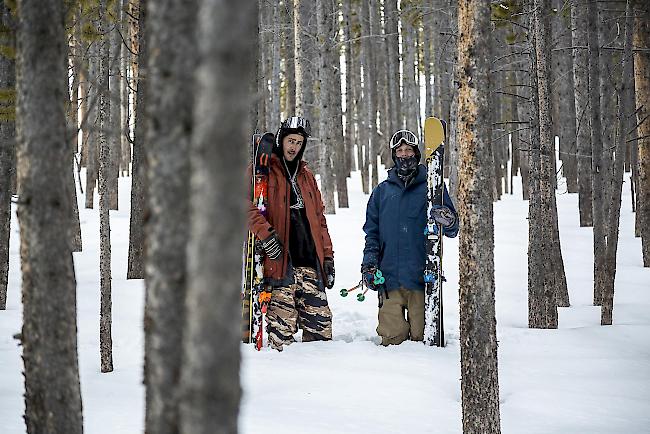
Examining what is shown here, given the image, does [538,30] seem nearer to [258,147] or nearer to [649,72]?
[258,147]

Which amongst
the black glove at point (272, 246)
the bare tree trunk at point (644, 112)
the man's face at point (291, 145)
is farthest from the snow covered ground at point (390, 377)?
the bare tree trunk at point (644, 112)

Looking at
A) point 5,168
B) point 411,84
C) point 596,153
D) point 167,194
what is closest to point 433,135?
point 596,153

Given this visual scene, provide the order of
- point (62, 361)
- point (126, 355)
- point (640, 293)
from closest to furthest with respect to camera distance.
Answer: point (62, 361) < point (126, 355) < point (640, 293)


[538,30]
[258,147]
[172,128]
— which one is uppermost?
[538,30]

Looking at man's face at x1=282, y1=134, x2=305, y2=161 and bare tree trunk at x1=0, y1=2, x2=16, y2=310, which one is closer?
man's face at x1=282, y1=134, x2=305, y2=161

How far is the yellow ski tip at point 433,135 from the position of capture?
5762 millimetres

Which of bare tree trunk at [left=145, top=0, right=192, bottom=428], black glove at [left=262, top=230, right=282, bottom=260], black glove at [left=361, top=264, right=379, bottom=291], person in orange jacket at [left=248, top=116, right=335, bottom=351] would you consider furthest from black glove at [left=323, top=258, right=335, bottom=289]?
bare tree trunk at [left=145, top=0, right=192, bottom=428]

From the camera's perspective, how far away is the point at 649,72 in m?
9.27

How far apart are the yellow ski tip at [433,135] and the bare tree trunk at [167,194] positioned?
4402 mm

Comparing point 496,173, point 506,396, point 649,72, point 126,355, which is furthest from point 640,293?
point 496,173

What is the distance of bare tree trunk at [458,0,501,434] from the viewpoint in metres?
3.60

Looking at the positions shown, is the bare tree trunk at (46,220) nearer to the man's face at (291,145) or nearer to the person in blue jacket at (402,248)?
the man's face at (291,145)

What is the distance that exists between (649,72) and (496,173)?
930 centimetres

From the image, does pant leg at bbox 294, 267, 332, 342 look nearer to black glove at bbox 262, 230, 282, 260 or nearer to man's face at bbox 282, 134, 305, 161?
black glove at bbox 262, 230, 282, 260
